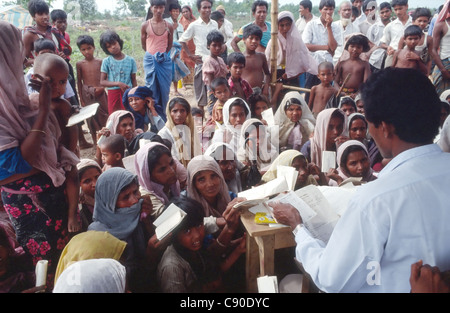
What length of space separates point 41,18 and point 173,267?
4190 millimetres

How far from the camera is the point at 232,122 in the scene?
4.06 metres

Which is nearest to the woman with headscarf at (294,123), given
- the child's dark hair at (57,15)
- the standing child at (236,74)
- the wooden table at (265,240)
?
the standing child at (236,74)

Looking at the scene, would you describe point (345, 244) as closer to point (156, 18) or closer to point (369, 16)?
point (156, 18)

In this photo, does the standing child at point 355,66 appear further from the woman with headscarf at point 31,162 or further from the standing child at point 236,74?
the woman with headscarf at point 31,162

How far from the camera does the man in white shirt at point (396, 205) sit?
3.99ft

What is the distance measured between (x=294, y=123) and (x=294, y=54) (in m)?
1.86

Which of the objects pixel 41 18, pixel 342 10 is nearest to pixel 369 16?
pixel 342 10

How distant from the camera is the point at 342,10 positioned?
685 centimetres

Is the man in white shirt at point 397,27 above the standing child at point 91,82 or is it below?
above

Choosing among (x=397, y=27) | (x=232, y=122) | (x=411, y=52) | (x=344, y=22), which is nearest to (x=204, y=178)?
(x=232, y=122)

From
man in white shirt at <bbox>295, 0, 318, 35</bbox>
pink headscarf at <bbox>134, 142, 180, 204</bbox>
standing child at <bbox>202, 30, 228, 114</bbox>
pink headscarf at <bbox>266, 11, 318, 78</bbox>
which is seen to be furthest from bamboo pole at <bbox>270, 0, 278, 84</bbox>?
pink headscarf at <bbox>134, 142, 180, 204</bbox>

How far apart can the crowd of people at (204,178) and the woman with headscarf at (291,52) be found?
0.49 metres

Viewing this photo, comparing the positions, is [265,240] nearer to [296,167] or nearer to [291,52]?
[296,167]

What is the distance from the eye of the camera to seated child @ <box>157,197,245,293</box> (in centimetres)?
211
